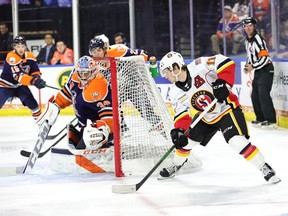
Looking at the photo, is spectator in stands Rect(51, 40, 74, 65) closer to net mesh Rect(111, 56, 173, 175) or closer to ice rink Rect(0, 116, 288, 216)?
ice rink Rect(0, 116, 288, 216)

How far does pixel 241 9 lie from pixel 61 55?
103 inches

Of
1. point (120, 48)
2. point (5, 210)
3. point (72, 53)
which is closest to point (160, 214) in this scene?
point (5, 210)

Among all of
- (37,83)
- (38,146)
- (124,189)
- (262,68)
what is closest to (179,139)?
(124,189)

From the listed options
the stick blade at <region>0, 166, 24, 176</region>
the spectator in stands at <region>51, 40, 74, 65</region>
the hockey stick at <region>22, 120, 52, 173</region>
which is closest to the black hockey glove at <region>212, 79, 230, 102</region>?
the hockey stick at <region>22, 120, 52, 173</region>

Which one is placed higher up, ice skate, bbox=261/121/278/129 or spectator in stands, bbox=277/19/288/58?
spectator in stands, bbox=277/19/288/58

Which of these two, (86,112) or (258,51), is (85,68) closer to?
(86,112)

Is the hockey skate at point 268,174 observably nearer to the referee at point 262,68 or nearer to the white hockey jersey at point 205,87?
the white hockey jersey at point 205,87

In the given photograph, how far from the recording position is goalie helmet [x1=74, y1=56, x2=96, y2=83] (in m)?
4.43

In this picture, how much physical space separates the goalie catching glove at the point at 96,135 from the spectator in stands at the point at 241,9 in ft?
13.9

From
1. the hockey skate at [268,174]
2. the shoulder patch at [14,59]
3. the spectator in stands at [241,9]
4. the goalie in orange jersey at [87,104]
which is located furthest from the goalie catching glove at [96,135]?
the spectator in stands at [241,9]

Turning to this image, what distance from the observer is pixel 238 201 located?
3656mm

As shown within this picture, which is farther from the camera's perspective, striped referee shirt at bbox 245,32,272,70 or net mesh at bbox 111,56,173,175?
striped referee shirt at bbox 245,32,272,70

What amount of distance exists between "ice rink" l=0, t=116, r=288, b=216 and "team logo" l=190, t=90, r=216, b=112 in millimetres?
458

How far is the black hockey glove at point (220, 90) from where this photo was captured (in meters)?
3.84
